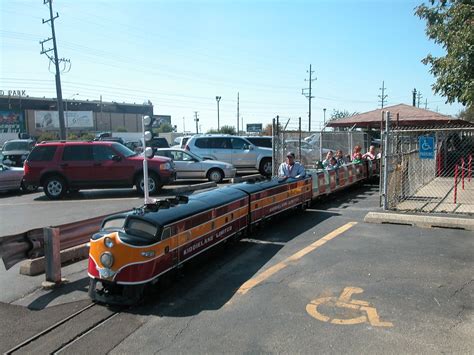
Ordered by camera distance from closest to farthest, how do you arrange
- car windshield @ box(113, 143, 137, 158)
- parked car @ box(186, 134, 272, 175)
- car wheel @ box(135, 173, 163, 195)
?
car wheel @ box(135, 173, 163, 195) < car windshield @ box(113, 143, 137, 158) < parked car @ box(186, 134, 272, 175)

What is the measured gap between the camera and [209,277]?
231 inches

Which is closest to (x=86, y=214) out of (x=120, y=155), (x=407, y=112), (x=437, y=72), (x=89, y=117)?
(x=120, y=155)

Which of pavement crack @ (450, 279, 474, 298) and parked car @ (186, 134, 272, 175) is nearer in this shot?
pavement crack @ (450, 279, 474, 298)

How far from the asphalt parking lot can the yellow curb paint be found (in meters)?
0.02

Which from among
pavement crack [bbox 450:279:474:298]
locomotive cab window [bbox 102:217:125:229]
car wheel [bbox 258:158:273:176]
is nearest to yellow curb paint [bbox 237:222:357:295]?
locomotive cab window [bbox 102:217:125:229]

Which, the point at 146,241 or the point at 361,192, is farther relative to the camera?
the point at 361,192

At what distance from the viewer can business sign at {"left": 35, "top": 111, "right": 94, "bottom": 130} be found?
94.3 m

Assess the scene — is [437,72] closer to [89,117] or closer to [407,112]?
[407,112]

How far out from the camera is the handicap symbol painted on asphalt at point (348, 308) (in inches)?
173

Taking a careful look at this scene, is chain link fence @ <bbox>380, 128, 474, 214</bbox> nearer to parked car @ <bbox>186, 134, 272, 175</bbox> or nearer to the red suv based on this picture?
parked car @ <bbox>186, 134, 272, 175</bbox>

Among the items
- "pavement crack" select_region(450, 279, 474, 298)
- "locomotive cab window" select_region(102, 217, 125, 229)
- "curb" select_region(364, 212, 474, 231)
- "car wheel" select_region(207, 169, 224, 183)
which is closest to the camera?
"pavement crack" select_region(450, 279, 474, 298)

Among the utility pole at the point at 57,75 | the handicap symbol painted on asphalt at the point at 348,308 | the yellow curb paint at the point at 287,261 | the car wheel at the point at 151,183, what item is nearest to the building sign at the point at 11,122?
the utility pole at the point at 57,75

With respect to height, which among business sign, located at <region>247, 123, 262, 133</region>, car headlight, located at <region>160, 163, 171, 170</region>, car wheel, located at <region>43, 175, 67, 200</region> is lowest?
car wheel, located at <region>43, 175, 67, 200</region>

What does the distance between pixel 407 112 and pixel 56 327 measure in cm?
1830
